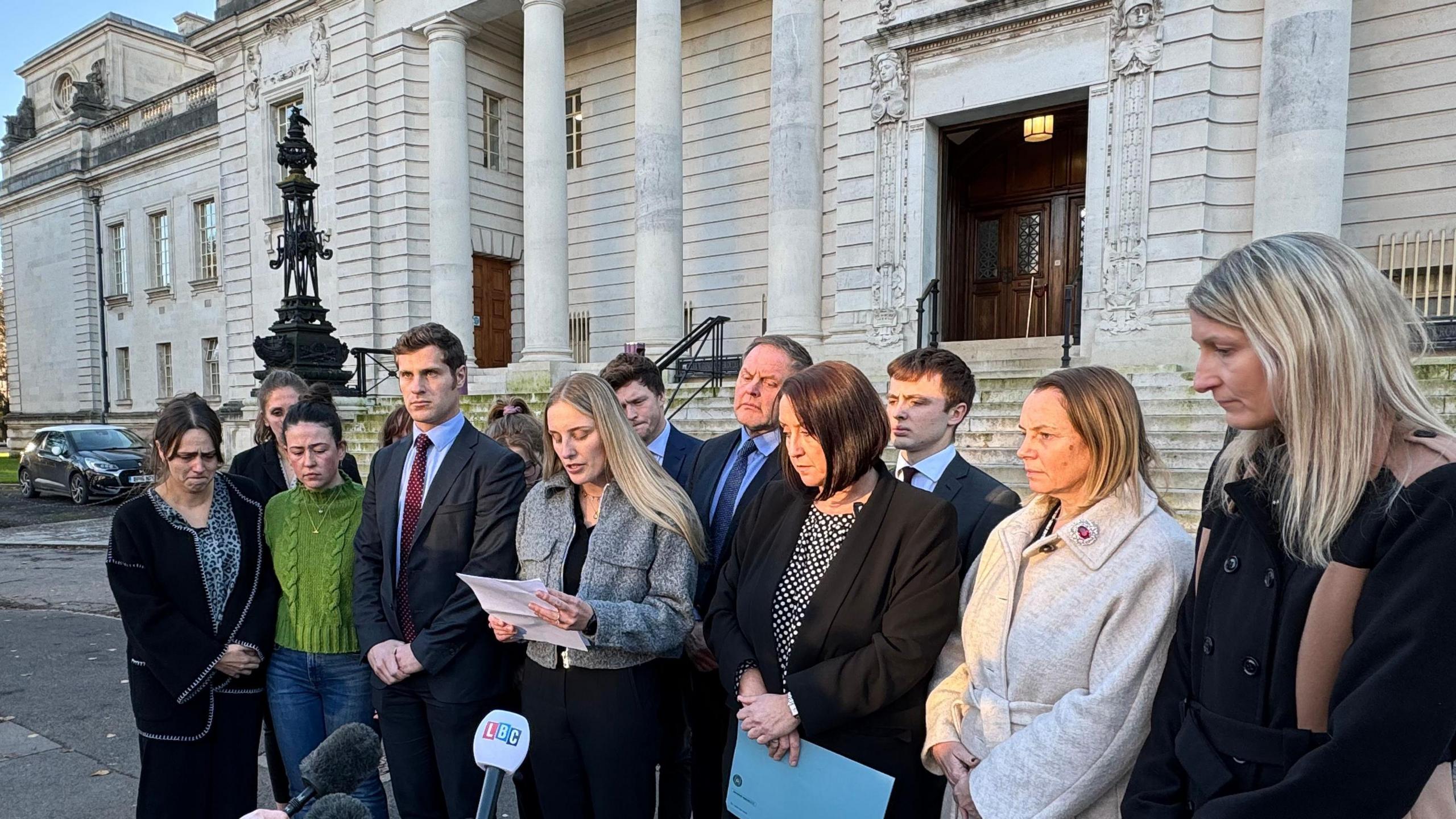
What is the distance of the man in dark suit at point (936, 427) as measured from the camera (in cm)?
287

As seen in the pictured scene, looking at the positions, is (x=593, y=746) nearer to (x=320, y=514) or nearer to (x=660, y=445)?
(x=320, y=514)

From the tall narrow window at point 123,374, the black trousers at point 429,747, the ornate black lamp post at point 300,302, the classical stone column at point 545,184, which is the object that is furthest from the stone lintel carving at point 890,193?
the tall narrow window at point 123,374

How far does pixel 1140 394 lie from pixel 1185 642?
790 cm

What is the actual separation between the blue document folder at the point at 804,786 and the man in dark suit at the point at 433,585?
1081 millimetres

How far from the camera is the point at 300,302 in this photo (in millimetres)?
10039

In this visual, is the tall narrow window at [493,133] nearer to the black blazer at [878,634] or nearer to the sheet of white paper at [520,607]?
the sheet of white paper at [520,607]

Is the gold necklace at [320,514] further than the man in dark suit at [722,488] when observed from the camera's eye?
Yes

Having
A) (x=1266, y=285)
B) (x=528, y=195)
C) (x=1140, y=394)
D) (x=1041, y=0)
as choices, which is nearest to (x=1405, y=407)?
(x=1266, y=285)

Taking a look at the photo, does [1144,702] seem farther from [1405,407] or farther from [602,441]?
[602,441]

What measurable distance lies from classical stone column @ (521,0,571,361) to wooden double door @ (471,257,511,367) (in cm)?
403

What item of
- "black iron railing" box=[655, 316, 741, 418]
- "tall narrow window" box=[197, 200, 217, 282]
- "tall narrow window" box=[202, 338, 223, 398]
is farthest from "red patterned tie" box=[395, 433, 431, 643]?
"tall narrow window" box=[197, 200, 217, 282]

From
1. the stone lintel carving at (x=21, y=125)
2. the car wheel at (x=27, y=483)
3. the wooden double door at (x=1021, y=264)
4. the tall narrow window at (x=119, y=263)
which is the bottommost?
the car wheel at (x=27, y=483)

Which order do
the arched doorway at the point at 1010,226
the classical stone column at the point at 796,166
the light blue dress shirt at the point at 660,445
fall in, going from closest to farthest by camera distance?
the light blue dress shirt at the point at 660,445 < the classical stone column at the point at 796,166 < the arched doorway at the point at 1010,226

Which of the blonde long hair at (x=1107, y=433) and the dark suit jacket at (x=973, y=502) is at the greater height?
the blonde long hair at (x=1107, y=433)
